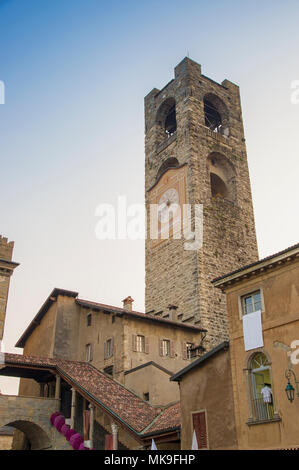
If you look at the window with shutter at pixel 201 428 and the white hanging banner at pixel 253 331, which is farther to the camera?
the window with shutter at pixel 201 428

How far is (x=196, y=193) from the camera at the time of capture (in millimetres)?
31047

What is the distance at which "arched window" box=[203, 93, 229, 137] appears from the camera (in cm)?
3738

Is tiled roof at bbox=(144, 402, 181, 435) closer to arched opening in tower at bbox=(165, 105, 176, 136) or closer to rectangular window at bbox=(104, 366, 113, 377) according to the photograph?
rectangular window at bbox=(104, 366, 113, 377)

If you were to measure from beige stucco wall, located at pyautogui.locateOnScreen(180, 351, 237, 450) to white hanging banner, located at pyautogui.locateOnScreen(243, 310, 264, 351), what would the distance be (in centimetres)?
93

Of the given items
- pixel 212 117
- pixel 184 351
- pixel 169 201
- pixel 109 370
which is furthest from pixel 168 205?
pixel 109 370

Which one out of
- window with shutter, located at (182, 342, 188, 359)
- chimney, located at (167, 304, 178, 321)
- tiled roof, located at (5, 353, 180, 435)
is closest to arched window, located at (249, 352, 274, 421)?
tiled roof, located at (5, 353, 180, 435)

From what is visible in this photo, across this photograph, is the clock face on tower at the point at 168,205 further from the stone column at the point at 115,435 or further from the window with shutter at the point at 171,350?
the stone column at the point at 115,435

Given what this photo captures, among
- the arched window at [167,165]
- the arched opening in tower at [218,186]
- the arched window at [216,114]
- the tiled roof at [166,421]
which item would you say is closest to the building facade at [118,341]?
the tiled roof at [166,421]

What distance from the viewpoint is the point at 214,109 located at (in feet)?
126

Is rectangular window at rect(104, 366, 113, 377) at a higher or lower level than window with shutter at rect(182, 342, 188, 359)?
lower

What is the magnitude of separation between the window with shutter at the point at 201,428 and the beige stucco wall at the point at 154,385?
5667 millimetres

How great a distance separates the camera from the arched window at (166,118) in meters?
38.0
